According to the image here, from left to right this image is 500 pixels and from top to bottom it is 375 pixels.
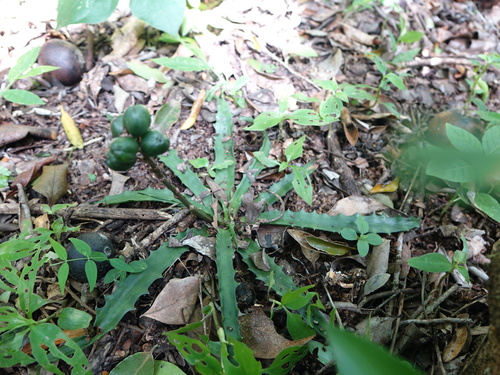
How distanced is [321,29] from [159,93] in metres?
1.84

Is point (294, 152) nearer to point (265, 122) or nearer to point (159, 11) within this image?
point (265, 122)

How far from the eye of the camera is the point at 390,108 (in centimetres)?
312

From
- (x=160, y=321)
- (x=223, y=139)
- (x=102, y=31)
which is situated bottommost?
(x=160, y=321)

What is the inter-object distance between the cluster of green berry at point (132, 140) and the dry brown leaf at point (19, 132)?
1756 mm

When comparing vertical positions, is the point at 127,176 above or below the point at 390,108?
below

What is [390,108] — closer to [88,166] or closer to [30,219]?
[88,166]

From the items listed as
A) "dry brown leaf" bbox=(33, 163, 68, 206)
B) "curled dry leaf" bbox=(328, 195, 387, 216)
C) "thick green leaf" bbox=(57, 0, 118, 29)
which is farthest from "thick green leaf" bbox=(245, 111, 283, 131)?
"dry brown leaf" bbox=(33, 163, 68, 206)

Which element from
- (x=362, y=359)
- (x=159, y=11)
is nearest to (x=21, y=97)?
(x=159, y=11)

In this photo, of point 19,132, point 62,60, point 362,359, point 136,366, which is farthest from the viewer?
point 62,60

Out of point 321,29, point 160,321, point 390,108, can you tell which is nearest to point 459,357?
point 160,321

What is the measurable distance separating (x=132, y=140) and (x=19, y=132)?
192 cm

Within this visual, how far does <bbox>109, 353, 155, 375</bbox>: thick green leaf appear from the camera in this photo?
72.8 inches

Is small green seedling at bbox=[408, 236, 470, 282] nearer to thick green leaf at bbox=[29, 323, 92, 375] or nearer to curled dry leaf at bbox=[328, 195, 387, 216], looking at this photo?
curled dry leaf at bbox=[328, 195, 387, 216]

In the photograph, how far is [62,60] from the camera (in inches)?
128
